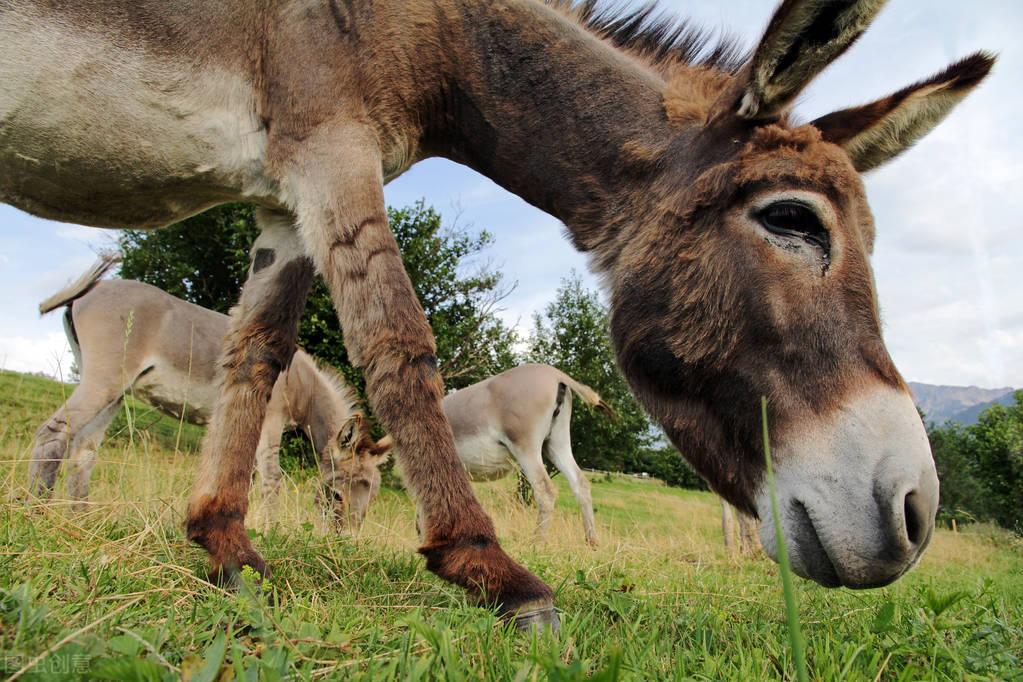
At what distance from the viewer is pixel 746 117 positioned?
2199mm

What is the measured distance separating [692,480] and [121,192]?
149ft

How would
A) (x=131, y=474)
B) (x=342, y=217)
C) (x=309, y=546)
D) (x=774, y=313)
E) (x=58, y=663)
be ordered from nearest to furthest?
(x=58, y=663), (x=774, y=313), (x=342, y=217), (x=309, y=546), (x=131, y=474)

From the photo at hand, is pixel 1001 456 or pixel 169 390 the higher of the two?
pixel 1001 456

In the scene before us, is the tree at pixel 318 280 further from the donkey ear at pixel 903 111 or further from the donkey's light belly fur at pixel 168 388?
the donkey ear at pixel 903 111

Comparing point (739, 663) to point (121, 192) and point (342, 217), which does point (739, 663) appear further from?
point (121, 192)

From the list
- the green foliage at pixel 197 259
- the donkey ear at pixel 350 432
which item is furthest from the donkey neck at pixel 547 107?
A: the green foliage at pixel 197 259

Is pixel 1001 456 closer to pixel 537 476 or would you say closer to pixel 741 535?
pixel 741 535

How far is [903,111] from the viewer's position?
2402 mm

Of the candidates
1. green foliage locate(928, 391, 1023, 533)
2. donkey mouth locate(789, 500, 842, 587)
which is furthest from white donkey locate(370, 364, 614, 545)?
green foliage locate(928, 391, 1023, 533)

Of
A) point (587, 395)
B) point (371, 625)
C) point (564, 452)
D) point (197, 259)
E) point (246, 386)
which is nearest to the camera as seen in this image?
point (371, 625)

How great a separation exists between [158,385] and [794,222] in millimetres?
7574

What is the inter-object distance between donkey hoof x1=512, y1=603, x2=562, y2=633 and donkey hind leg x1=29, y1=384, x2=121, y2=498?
563cm

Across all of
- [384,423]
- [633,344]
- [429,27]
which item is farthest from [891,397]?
[429,27]

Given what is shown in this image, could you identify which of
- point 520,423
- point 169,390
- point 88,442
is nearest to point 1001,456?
point 520,423
